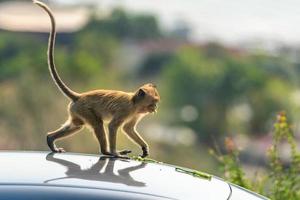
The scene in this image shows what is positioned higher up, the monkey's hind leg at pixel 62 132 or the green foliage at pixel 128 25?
the green foliage at pixel 128 25

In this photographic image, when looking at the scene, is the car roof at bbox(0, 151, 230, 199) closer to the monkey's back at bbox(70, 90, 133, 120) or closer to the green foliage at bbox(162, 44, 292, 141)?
the monkey's back at bbox(70, 90, 133, 120)

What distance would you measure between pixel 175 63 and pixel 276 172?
51.3 m

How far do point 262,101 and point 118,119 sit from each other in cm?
4656

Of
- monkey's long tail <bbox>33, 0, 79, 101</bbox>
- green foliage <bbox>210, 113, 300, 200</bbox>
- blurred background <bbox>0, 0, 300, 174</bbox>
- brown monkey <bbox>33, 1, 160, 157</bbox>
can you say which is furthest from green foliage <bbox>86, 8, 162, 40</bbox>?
brown monkey <bbox>33, 1, 160, 157</bbox>

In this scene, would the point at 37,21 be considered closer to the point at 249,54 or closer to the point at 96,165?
the point at 249,54

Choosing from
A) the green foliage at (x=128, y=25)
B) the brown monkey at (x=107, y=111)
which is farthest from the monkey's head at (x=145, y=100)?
the green foliage at (x=128, y=25)

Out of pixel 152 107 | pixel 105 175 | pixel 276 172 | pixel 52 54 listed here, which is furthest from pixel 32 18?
pixel 105 175

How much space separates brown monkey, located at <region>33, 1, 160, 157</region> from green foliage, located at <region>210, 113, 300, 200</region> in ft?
3.14

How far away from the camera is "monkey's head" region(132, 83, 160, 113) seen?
4.20 metres

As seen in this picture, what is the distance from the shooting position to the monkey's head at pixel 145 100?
165 inches

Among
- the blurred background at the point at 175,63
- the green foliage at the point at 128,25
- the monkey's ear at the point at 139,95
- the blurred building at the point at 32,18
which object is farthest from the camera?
the green foliage at the point at 128,25

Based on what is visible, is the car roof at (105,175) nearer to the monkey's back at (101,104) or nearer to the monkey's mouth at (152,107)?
the monkey's back at (101,104)

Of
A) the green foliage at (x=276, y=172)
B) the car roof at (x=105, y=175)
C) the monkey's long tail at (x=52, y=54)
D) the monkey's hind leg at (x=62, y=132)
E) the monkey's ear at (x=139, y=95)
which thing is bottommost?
the green foliage at (x=276, y=172)

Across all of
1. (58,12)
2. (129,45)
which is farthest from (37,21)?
(129,45)
